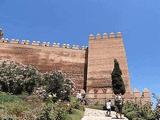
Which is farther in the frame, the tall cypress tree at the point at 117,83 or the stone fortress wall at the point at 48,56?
the stone fortress wall at the point at 48,56

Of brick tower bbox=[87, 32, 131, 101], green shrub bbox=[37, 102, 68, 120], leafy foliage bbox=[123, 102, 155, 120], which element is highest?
brick tower bbox=[87, 32, 131, 101]

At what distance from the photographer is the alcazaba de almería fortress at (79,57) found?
37.0 m

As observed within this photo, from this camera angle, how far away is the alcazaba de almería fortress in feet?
121

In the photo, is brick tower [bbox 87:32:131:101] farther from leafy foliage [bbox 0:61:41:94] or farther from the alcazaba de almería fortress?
leafy foliage [bbox 0:61:41:94]

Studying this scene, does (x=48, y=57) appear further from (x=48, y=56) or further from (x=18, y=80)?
(x=18, y=80)

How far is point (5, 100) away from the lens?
75.4ft

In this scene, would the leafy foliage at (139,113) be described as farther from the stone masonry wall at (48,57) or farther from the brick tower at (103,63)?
the stone masonry wall at (48,57)

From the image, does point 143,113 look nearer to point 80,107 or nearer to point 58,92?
point 80,107

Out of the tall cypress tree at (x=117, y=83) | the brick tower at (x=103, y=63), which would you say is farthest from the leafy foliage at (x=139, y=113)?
the brick tower at (x=103, y=63)

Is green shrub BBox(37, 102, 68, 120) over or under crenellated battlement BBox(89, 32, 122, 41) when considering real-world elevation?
under

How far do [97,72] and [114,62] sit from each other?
2.52 metres

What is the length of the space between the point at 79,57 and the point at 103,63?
2629 millimetres

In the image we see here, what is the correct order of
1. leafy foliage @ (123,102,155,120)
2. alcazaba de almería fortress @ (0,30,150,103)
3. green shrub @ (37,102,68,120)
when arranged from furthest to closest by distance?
alcazaba de almería fortress @ (0,30,150,103), leafy foliage @ (123,102,155,120), green shrub @ (37,102,68,120)

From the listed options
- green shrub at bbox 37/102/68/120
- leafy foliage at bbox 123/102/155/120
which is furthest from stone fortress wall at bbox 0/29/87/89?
green shrub at bbox 37/102/68/120
